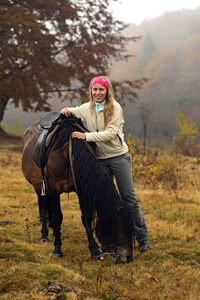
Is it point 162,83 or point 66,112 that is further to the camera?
point 162,83

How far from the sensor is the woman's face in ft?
12.2

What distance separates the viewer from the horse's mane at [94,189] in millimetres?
3342

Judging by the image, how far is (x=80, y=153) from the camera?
3594 millimetres

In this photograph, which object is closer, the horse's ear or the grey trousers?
the horse's ear

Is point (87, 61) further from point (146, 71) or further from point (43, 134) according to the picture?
point (146, 71)

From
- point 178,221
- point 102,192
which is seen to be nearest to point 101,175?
point 102,192

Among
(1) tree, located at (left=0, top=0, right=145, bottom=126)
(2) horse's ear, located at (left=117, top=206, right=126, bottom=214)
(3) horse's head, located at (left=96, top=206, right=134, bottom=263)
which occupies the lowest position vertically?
(3) horse's head, located at (left=96, top=206, right=134, bottom=263)

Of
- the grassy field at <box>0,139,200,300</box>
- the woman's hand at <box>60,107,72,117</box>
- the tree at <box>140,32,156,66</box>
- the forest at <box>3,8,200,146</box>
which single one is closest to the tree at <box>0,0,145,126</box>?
the grassy field at <box>0,139,200,300</box>

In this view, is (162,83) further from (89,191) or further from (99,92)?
(89,191)

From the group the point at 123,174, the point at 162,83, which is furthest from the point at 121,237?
the point at 162,83

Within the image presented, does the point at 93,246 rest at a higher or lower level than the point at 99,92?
lower

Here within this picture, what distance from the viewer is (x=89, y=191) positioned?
137 inches

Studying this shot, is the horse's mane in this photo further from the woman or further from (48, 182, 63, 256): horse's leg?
(48, 182, 63, 256): horse's leg

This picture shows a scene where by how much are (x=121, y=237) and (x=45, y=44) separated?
1493 cm
